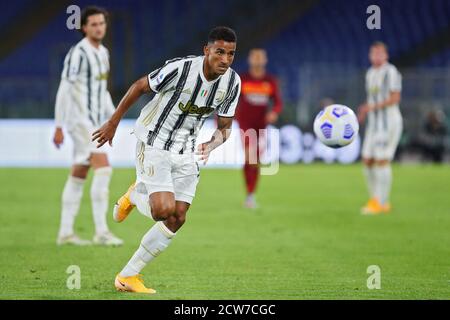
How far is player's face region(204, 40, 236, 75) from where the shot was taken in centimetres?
625

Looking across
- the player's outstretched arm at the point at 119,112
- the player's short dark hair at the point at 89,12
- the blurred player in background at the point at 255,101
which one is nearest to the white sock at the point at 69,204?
the player's short dark hair at the point at 89,12

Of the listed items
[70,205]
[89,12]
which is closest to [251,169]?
[70,205]

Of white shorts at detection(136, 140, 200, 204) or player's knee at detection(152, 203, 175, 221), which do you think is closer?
player's knee at detection(152, 203, 175, 221)

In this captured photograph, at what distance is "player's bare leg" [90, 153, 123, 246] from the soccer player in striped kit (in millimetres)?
2409

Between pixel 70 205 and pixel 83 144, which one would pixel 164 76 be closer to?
pixel 83 144

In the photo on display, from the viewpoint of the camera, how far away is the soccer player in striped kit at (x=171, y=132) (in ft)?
20.8

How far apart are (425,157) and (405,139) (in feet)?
2.06

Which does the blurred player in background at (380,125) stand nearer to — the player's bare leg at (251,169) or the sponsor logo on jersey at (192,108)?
the player's bare leg at (251,169)

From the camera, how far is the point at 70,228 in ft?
30.1

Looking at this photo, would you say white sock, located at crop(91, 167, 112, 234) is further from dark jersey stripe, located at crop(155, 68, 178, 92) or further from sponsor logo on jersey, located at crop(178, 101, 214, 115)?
dark jersey stripe, located at crop(155, 68, 178, 92)

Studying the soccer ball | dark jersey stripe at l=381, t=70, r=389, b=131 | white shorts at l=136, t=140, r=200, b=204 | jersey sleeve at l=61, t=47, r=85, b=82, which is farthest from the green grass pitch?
jersey sleeve at l=61, t=47, r=85, b=82

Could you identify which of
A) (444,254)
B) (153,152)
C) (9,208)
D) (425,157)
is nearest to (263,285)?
(153,152)

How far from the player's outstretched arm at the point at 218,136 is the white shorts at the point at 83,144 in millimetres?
2511
